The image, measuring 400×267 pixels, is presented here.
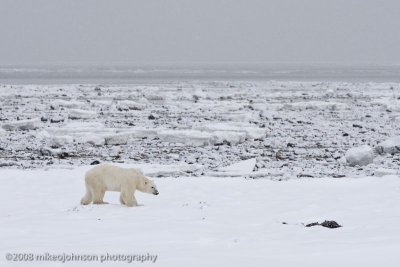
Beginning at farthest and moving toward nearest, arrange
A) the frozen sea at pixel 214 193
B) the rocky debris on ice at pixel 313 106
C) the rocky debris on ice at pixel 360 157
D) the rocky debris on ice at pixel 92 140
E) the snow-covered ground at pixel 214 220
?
the rocky debris on ice at pixel 313 106 → the rocky debris on ice at pixel 92 140 → the rocky debris on ice at pixel 360 157 → the frozen sea at pixel 214 193 → the snow-covered ground at pixel 214 220

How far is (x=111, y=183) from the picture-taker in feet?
25.1

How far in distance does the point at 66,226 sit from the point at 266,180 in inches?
173

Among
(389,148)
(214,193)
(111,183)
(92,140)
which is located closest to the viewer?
(111,183)

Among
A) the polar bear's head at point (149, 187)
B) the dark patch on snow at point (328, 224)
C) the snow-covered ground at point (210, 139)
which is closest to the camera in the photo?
the dark patch on snow at point (328, 224)

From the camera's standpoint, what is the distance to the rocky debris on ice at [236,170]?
1052 centimetres

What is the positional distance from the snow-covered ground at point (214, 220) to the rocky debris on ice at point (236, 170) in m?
0.61

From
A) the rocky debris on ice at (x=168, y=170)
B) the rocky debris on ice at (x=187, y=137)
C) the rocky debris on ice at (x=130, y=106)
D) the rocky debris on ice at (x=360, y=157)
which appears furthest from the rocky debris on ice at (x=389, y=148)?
the rocky debris on ice at (x=130, y=106)

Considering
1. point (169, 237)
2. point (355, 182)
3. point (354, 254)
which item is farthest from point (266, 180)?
point (354, 254)

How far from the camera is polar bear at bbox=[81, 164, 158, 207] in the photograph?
7.55 m

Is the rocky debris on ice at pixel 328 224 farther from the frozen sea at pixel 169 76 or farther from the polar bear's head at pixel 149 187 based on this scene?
the frozen sea at pixel 169 76

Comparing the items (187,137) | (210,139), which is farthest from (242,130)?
(187,137)

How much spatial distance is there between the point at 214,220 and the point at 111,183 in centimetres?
170
